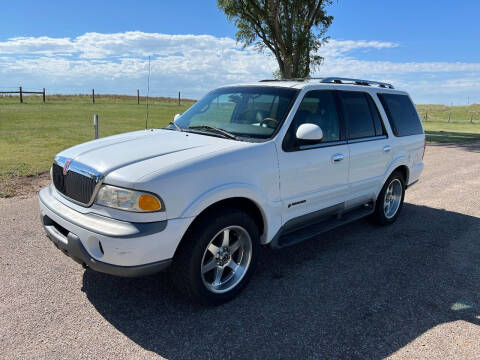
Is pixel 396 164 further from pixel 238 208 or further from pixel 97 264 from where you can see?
pixel 97 264

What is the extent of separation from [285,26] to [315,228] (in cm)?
1743

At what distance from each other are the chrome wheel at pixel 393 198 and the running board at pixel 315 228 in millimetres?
632

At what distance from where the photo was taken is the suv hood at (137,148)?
321 centimetres

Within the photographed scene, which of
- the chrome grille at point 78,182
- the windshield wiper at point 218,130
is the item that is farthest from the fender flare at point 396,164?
the chrome grille at point 78,182

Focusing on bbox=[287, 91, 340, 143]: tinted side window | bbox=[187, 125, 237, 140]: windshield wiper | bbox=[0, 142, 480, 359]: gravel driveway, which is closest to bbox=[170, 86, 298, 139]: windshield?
bbox=[187, 125, 237, 140]: windshield wiper

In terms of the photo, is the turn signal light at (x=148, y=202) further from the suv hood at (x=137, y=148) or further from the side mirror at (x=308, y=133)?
the side mirror at (x=308, y=133)

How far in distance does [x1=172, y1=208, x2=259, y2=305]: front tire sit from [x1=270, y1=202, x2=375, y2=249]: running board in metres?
0.36

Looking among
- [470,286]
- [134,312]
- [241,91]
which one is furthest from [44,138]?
[470,286]

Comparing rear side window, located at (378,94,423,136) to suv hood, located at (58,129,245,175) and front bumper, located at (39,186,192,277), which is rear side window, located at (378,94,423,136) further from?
front bumper, located at (39,186,192,277)

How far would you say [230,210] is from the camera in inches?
131

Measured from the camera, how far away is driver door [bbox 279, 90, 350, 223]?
3801 millimetres

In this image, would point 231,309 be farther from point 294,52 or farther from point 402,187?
point 294,52

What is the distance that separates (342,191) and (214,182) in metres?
1.98

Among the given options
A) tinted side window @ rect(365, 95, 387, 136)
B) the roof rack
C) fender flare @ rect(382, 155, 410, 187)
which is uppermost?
the roof rack
